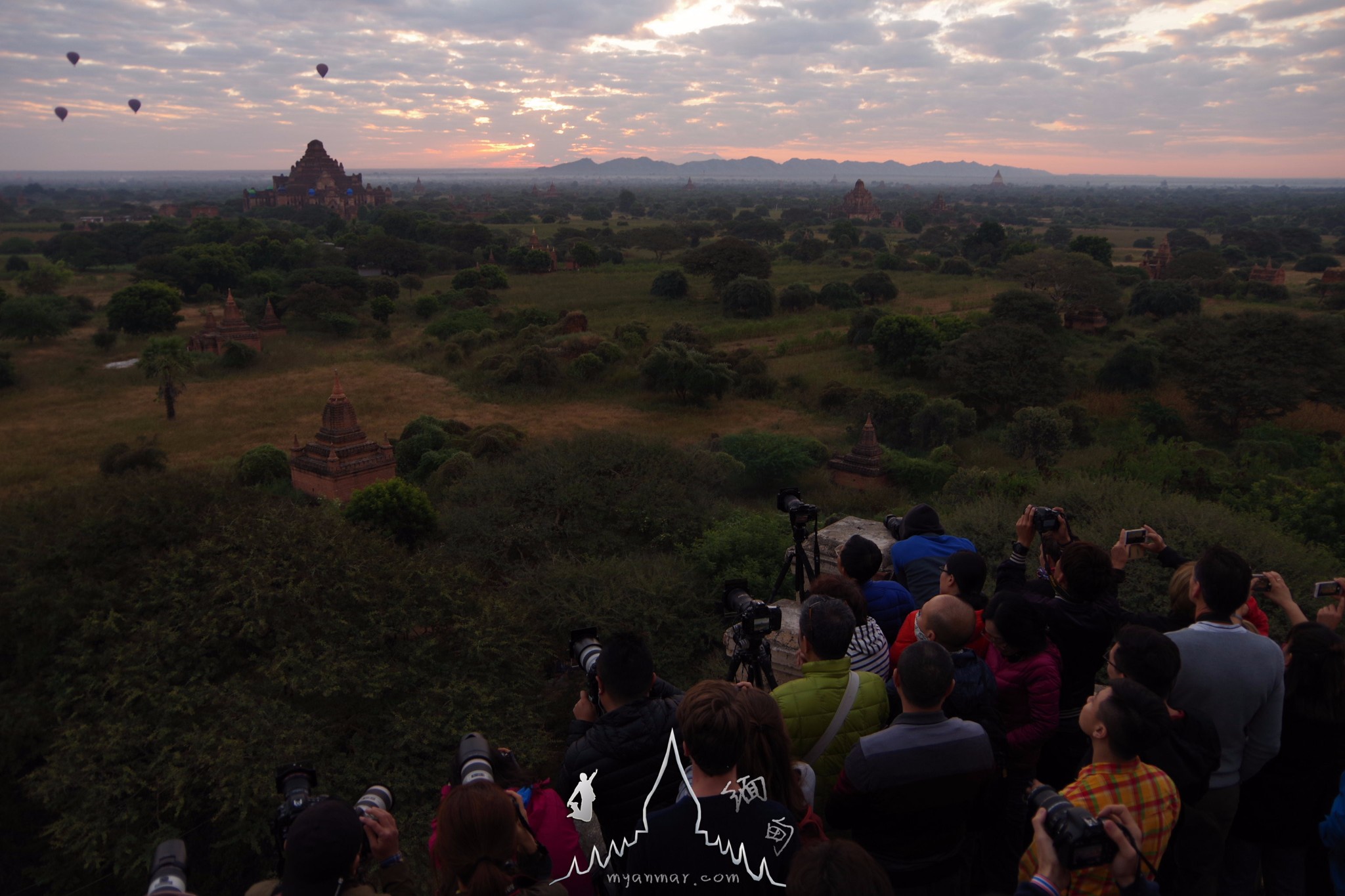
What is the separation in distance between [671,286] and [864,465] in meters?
26.0

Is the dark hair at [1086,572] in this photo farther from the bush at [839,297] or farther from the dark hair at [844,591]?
the bush at [839,297]

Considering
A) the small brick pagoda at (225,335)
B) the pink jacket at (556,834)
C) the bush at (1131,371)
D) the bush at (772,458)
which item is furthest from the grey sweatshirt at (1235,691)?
the small brick pagoda at (225,335)

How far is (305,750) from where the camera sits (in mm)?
5668

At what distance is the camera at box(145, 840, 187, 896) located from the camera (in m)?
2.19

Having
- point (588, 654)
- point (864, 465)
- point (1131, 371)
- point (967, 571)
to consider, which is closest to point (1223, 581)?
point (967, 571)

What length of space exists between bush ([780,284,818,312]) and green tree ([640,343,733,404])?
1351 centimetres

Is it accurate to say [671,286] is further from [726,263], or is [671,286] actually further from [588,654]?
[588,654]

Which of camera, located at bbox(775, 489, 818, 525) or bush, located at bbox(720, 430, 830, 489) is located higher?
camera, located at bbox(775, 489, 818, 525)

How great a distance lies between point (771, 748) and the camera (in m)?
2.72

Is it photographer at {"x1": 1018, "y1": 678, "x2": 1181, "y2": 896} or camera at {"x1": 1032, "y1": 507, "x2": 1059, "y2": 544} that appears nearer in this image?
photographer at {"x1": 1018, "y1": 678, "x2": 1181, "y2": 896}

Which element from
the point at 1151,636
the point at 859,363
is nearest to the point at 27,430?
the point at 859,363

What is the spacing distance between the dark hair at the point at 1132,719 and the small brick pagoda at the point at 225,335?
3157 centimetres

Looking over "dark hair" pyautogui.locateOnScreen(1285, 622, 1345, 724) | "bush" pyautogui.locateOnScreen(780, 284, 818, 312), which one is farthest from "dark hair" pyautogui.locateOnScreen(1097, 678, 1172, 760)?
"bush" pyautogui.locateOnScreen(780, 284, 818, 312)

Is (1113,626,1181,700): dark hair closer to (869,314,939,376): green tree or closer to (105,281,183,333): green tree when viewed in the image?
(869,314,939,376): green tree
